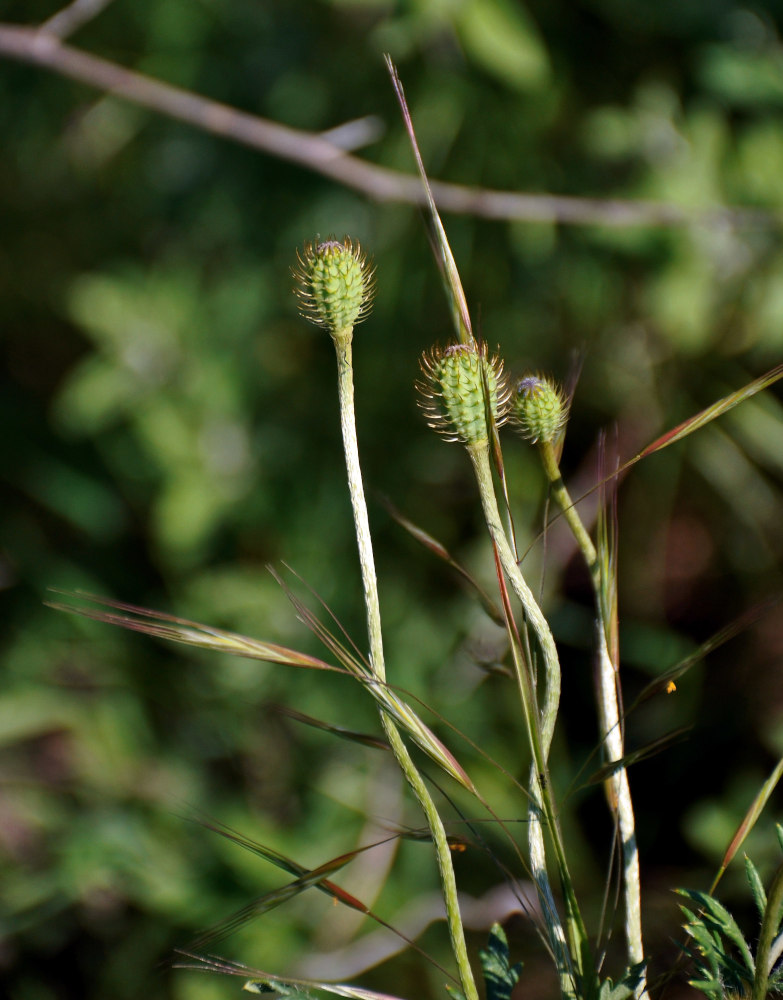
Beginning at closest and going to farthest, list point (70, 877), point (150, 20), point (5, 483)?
point (70, 877) < point (150, 20) < point (5, 483)

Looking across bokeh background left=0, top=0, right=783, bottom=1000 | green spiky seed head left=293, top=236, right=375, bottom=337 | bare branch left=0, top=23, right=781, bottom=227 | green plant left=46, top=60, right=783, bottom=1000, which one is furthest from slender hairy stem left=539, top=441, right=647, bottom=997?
bokeh background left=0, top=0, right=783, bottom=1000

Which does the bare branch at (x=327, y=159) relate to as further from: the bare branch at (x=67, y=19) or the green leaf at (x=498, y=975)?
the green leaf at (x=498, y=975)

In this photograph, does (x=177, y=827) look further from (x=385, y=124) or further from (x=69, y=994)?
(x=385, y=124)

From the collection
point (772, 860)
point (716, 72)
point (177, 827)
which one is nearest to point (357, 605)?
point (177, 827)

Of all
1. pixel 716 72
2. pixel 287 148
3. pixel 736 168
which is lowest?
pixel 287 148

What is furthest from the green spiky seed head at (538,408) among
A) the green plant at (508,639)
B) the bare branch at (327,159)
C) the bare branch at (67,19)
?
the bare branch at (67,19)

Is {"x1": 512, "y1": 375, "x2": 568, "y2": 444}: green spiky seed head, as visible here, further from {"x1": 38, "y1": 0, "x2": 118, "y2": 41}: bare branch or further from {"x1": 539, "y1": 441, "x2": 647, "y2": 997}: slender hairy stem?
{"x1": 38, "y1": 0, "x2": 118, "y2": 41}: bare branch
